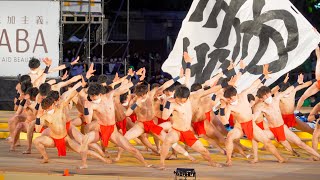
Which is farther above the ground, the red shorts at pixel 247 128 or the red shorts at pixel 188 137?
the red shorts at pixel 247 128

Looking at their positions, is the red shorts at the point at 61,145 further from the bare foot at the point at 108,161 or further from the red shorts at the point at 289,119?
the red shorts at the point at 289,119

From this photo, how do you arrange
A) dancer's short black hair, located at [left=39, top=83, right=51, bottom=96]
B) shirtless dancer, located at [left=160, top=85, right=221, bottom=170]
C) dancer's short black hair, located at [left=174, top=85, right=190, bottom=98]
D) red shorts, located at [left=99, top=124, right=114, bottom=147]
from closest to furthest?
dancer's short black hair, located at [left=174, top=85, right=190, bottom=98] < shirtless dancer, located at [left=160, top=85, right=221, bottom=170] < red shorts, located at [left=99, top=124, right=114, bottom=147] < dancer's short black hair, located at [left=39, top=83, right=51, bottom=96]

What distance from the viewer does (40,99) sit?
2128cm

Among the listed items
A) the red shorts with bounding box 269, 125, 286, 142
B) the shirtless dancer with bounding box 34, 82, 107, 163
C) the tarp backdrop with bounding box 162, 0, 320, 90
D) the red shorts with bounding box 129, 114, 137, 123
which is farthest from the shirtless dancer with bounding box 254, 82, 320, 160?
the tarp backdrop with bounding box 162, 0, 320, 90

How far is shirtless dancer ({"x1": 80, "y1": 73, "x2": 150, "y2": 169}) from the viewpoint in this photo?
1952cm

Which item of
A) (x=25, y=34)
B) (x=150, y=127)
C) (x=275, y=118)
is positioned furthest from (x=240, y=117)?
(x=25, y=34)

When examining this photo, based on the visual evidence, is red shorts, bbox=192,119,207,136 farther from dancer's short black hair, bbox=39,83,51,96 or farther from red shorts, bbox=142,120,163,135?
dancer's short black hair, bbox=39,83,51,96

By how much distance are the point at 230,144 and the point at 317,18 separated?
1443cm

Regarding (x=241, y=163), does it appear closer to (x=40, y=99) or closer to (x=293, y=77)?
(x=40, y=99)

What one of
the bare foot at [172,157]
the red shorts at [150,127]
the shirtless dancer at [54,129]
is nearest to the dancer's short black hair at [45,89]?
the shirtless dancer at [54,129]

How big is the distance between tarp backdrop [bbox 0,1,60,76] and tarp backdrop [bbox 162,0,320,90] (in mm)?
4086

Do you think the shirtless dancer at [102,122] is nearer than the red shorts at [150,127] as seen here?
Yes

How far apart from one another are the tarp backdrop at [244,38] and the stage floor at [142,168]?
2.97 metres

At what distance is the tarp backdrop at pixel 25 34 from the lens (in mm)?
28031
